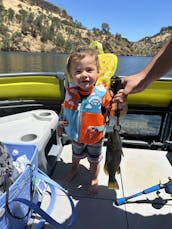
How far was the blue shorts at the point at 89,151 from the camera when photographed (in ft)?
8.11

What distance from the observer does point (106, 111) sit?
234 cm

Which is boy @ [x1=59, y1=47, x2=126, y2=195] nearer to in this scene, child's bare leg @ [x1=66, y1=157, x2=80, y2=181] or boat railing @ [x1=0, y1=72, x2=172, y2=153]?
child's bare leg @ [x1=66, y1=157, x2=80, y2=181]

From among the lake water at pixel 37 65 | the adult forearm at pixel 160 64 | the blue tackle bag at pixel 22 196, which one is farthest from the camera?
the lake water at pixel 37 65

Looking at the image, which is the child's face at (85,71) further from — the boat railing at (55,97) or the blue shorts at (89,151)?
the boat railing at (55,97)

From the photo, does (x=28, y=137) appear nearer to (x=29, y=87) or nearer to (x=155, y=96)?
(x=29, y=87)

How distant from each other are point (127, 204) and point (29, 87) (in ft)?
6.65

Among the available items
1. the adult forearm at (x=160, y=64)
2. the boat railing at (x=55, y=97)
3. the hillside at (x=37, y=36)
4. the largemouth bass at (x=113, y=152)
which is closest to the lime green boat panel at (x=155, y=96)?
the boat railing at (x=55, y=97)

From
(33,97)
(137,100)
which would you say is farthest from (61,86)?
(137,100)

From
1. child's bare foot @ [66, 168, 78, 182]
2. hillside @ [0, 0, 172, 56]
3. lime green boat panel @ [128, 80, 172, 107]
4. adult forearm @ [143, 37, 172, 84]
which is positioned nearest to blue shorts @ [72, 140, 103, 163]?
child's bare foot @ [66, 168, 78, 182]

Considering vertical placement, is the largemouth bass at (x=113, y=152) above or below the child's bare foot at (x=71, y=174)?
above

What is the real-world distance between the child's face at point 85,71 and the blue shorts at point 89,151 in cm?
59

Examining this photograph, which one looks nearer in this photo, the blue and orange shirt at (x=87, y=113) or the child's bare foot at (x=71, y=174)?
the blue and orange shirt at (x=87, y=113)

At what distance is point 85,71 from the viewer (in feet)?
7.32

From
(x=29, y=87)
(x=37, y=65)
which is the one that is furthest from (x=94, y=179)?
(x=37, y=65)
